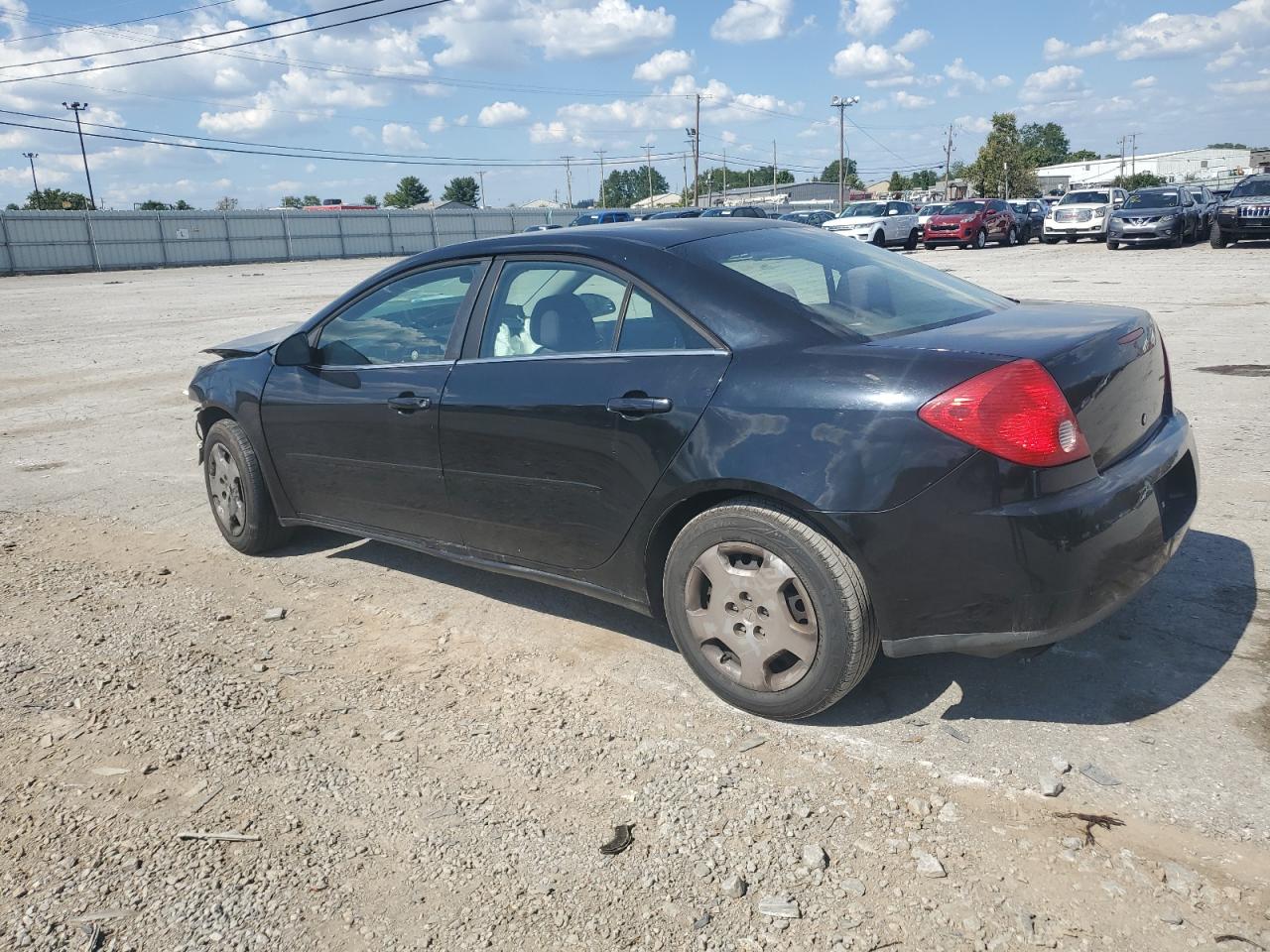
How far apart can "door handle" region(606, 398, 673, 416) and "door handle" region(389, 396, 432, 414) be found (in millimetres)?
968

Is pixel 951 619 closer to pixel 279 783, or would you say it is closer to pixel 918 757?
pixel 918 757

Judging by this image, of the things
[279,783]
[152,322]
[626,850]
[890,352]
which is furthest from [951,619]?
[152,322]

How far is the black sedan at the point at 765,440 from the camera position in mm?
2834

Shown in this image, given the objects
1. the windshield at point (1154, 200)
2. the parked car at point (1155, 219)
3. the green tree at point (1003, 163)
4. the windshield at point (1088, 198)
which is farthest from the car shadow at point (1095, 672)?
the green tree at point (1003, 163)

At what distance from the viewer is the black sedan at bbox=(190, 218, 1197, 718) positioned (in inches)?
112

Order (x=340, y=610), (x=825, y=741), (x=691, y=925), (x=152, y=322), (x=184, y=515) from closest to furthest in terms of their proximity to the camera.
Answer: (x=691, y=925)
(x=825, y=741)
(x=340, y=610)
(x=184, y=515)
(x=152, y=322)

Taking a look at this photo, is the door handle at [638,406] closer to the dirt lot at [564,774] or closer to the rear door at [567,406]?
the rear door at [567,406]

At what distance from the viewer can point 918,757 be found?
120 inches

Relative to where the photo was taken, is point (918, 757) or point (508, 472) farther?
point (508, 472)

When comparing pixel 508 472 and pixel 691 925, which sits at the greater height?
pixel 508 472

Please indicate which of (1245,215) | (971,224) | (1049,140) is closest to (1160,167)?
(1049,140)

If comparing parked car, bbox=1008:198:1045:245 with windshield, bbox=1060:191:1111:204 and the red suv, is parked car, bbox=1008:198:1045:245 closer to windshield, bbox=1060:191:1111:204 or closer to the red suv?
the red suv

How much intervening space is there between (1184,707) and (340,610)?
330 cm

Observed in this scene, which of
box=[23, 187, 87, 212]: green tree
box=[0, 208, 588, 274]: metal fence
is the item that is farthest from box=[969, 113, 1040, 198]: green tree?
box=[23, 187, 87, 212]: green tree
